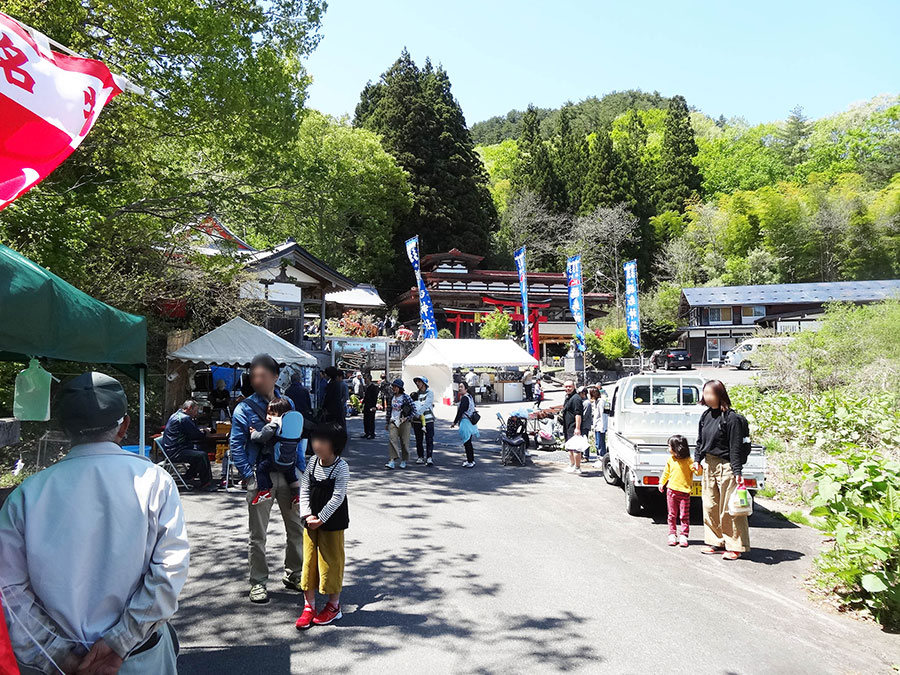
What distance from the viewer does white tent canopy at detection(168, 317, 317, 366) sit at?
10.8m

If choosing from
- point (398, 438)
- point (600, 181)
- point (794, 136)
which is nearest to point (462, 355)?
point (398, 438)

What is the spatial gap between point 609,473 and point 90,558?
894 cm

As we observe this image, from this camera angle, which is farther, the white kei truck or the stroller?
the stroller

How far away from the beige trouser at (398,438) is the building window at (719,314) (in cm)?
3975

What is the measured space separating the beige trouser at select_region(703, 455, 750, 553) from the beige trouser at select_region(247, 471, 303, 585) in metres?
4.02

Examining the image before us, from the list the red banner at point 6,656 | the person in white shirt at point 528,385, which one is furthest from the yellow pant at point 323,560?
the person in white shirt at point 528,385

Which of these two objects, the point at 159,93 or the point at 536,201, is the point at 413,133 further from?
the point at 159,93

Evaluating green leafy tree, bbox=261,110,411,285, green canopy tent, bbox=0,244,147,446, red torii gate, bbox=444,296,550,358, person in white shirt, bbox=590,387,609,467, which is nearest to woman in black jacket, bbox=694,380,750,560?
person in white shirt, bbox=590,387,609,467

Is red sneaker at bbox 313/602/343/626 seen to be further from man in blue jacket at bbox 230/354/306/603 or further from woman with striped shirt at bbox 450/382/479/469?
woman with striped shirt at bbox 450/382/479/469

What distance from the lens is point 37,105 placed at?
3.27 m

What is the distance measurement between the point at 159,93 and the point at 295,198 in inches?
116

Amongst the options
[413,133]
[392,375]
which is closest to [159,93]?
[392,375]

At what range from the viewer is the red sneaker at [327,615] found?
418cm

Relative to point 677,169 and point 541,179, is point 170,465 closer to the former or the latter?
point 541,179
